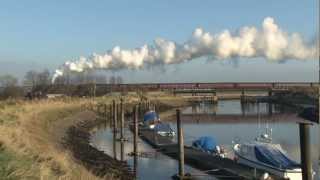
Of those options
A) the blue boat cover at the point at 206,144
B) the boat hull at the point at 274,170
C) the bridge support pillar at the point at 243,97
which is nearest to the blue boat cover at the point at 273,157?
the boat hull at the point at 274,170

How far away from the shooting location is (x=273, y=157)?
31.8 metres

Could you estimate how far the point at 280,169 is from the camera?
30125 mm

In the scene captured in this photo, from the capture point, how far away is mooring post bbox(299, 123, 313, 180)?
565 inches

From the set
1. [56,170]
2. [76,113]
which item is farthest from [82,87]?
[56,170]

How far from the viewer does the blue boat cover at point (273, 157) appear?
30386 millimetres

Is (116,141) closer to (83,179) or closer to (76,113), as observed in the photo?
(76,113)

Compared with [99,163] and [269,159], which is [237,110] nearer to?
[269,159]

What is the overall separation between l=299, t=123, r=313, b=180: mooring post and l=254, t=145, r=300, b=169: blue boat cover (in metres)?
14.8

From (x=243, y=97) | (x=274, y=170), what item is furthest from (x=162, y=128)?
(x=243, y=97)

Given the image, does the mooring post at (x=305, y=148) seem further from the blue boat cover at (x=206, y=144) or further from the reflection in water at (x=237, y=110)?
the reflection in water at (x=237, y=110)

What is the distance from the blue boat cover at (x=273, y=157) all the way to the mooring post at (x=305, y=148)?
14.8 m

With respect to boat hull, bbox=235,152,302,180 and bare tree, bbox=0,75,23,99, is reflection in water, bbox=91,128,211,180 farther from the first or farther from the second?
bare tree, bbox=0,75,23,99

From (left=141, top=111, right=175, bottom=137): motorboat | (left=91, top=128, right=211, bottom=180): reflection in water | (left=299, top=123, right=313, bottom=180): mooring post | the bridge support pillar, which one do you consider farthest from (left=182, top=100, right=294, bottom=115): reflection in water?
(left=299, top=123, right=313, bottom=180): mooring post

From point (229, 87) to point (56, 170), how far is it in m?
161
